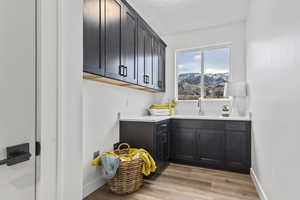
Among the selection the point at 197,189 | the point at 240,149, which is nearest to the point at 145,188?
the point at 197,189

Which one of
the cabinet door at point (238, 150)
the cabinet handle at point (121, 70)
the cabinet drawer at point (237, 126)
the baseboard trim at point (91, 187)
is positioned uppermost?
the cabinet handle at point (121, 70)

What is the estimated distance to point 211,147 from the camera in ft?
9.34

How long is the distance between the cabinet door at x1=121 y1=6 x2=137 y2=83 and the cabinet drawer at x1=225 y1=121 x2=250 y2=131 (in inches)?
68.3

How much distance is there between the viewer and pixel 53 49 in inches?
30.3

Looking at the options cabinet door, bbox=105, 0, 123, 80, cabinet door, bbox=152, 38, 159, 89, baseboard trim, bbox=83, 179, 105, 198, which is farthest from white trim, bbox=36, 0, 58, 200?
cabinet door, bbox=152, 38, 159, 89

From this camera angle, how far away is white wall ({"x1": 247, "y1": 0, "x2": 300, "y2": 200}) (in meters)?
1.05

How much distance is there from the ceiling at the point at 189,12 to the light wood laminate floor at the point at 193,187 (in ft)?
9.08

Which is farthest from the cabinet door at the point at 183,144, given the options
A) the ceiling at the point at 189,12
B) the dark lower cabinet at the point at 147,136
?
the ceiling at the point at 189,12

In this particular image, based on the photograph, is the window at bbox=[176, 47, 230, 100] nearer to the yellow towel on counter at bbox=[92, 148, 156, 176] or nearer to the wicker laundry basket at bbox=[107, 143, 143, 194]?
the yellow towel on counter at bbox=[92, 148, 156, 176]

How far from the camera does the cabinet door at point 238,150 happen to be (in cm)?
264

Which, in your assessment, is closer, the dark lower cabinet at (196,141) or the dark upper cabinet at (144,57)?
the dark lower cabinet at (196,141)

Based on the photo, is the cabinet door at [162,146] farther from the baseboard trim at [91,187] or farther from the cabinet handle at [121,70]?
the cabinet handle at [121,70]
